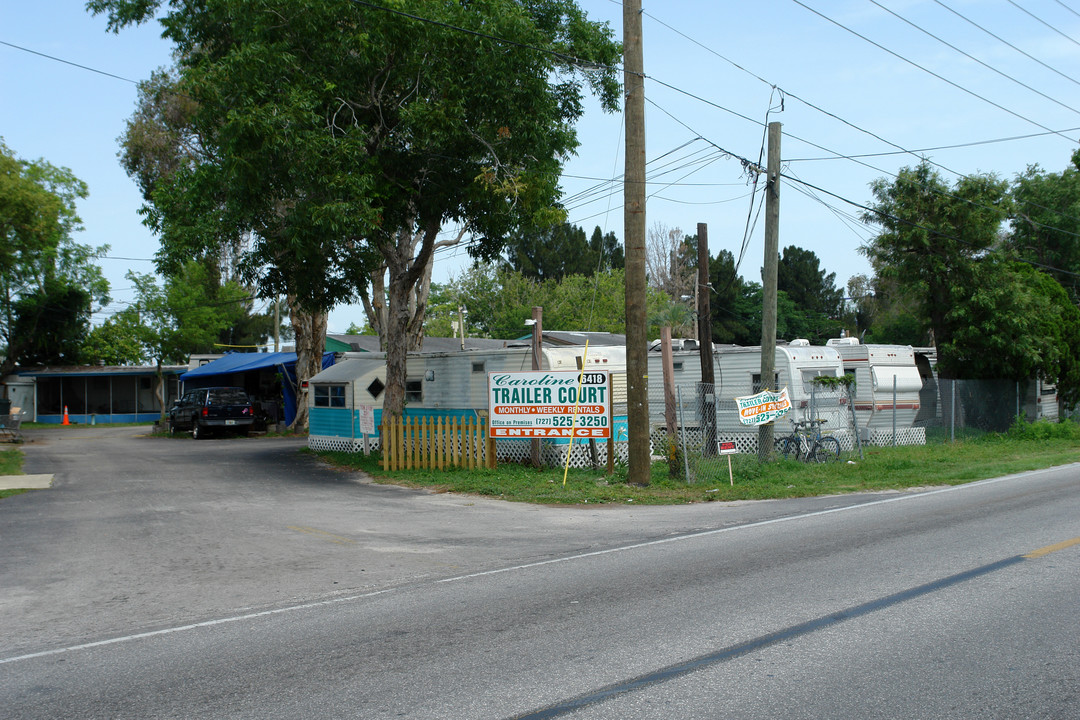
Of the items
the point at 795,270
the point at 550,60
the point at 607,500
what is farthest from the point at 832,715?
the point at 795,270

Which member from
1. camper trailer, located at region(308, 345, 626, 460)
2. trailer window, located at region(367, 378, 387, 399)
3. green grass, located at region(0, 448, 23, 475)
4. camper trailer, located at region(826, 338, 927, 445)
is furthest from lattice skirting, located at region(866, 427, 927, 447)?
green grass, located at region(0, 448, 23, 475)

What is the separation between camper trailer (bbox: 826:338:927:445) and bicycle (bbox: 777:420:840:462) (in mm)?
3322

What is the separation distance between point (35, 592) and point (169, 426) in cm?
2833

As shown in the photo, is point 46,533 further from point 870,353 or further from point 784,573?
point 870,353

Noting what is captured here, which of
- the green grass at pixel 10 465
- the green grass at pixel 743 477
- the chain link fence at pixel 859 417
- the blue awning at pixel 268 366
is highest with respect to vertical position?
the blue awning at pixel 268 366

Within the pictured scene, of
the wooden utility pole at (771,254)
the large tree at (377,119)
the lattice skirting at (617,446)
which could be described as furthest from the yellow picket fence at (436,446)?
the wooden utility pole at (771,254)

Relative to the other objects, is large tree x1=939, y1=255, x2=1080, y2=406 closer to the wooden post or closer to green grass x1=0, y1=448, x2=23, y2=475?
the wooden post

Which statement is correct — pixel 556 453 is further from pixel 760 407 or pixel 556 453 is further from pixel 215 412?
pixel 215 412

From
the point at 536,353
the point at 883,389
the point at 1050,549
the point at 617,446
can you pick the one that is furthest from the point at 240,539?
the point at 883,389

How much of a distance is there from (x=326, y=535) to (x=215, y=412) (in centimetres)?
2183

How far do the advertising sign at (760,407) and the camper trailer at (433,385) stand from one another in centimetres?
299

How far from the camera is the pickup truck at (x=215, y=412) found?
30828 millimetres

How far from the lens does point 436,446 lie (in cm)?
1806

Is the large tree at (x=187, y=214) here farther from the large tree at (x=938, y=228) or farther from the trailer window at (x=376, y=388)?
the large tree at (x=938, y=228)
